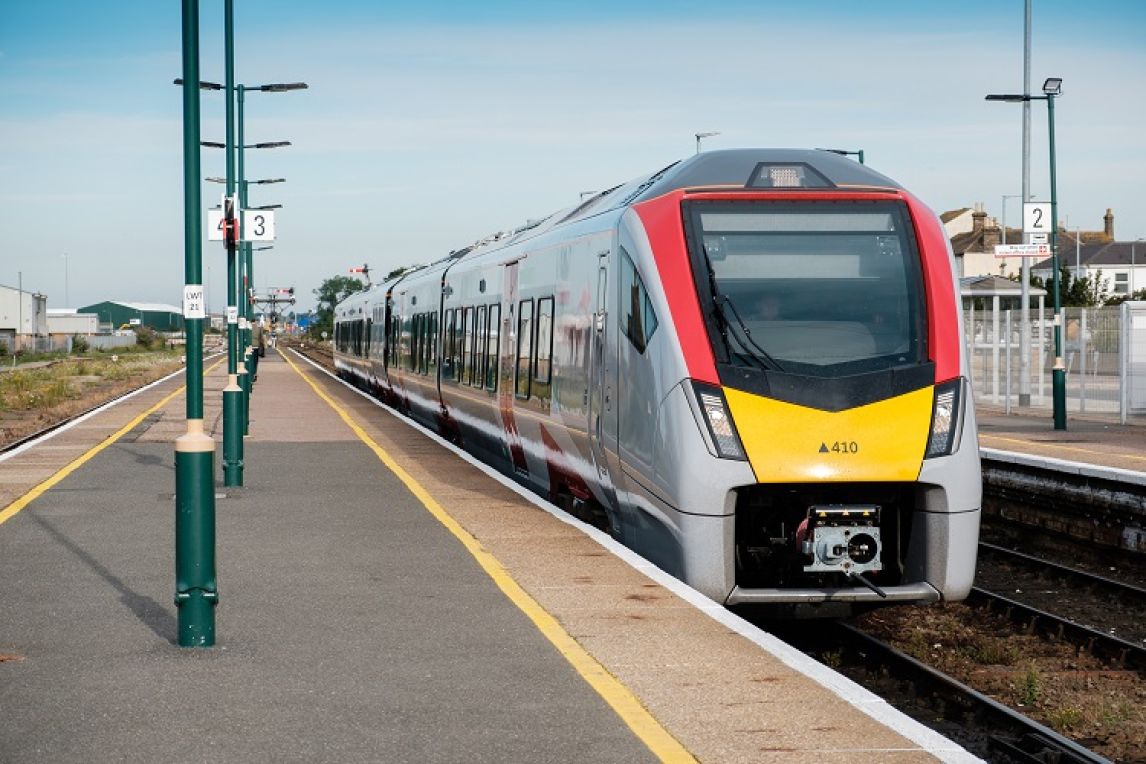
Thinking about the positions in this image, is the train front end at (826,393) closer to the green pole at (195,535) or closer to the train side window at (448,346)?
the green pole at (195,535)

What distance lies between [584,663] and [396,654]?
943mm

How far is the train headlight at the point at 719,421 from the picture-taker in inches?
388

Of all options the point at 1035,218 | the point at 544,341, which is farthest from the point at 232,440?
the point at 1035,218

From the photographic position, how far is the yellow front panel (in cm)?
980

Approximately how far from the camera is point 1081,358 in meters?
30.3

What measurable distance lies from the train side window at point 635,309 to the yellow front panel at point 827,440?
930mm

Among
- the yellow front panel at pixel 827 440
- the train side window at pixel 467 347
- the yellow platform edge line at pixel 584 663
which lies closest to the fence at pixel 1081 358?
the train side window at pixel 467 347

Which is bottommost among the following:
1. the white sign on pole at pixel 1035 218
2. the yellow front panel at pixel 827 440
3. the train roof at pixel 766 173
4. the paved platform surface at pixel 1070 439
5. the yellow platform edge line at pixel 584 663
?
the paved platform surface at pixel 1070 439

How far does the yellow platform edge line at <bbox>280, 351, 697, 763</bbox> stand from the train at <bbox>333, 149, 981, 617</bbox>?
43.6 inches

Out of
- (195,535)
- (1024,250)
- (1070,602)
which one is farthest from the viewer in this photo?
(1024,250)

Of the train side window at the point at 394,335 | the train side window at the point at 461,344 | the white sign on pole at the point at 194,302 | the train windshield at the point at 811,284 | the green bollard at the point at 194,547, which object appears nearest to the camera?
the green bollard at the point at 194,547

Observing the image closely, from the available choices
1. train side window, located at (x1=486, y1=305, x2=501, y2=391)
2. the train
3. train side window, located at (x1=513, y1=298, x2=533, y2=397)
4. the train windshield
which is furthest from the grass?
the train windshield

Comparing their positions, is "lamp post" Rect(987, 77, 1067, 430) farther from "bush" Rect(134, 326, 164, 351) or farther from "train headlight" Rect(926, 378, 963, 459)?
"bush" Rect(134, 326, 164, 351)

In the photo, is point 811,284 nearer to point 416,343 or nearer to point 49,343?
point 416,343
